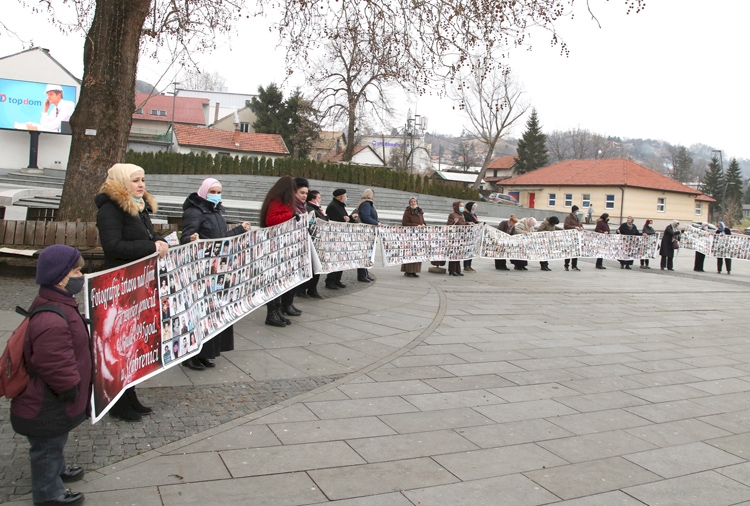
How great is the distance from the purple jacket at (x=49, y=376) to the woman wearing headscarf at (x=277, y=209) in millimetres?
4700

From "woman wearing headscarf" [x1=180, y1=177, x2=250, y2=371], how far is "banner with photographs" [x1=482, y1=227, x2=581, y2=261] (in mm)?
11135

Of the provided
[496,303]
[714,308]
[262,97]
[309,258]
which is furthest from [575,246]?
[262,97]

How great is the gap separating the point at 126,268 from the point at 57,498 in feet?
5.30

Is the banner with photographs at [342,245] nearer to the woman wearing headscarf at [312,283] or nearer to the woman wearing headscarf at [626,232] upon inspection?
the woman wearing headscarf at [312,283]

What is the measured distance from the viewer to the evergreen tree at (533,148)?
88625 millimetres

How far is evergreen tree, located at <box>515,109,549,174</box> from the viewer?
88625mm

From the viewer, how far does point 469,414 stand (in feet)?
18.1

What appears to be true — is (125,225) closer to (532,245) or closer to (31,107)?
(532,245)

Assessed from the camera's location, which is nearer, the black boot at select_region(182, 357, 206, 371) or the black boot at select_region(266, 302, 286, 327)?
the black boot at select_region(182, 357, 206, 371)

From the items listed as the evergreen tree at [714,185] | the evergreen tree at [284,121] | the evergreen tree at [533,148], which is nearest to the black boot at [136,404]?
the evergreen tree at [284,121]

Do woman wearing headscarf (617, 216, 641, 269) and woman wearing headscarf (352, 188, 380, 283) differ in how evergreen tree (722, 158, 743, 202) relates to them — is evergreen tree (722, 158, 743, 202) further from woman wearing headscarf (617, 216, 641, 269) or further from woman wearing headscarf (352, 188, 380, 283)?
woman wearing headscarf (352, 188, 380, 283)

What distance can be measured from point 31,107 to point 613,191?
48516 mm

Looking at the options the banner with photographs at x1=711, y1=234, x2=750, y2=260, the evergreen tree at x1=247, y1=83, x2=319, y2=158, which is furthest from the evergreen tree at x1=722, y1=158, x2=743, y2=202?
the banner with photographs at x1=711, y1=234, x2=750, y2=260

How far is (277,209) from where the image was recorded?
27.1ft
